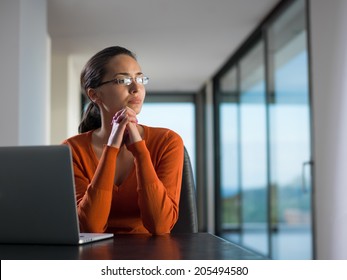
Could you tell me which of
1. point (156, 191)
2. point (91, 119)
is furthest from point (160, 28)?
point (156, 191)

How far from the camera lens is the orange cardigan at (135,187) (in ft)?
4.97

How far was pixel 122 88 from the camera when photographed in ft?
5.70

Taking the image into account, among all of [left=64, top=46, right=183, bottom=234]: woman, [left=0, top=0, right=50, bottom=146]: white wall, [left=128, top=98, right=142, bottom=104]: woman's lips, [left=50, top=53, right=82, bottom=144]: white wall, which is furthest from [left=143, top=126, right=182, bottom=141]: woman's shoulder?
[left=50, top=53, right=82, bottom=144]: white wall

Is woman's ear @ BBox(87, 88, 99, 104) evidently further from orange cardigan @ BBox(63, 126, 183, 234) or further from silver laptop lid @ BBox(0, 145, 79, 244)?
silver laptop lid @ BBox(0, 145, 79, 244)

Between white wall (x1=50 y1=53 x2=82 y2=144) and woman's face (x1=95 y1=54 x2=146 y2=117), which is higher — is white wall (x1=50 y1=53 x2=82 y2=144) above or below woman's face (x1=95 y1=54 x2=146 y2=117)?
above

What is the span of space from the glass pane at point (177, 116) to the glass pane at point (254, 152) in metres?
2.92

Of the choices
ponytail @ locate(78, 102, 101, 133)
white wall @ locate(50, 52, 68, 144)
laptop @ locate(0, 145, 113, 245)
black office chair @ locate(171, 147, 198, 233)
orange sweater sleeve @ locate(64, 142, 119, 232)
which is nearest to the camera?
laptop @ locate(0, 145, 113, 245)

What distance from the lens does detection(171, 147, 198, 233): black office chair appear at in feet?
5.38

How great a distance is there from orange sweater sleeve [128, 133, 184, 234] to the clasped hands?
28 mm

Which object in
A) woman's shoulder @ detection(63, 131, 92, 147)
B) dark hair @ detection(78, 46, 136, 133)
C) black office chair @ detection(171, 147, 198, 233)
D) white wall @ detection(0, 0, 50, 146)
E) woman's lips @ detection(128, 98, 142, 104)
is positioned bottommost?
black office chair @ detection(171, 147, 198, 233)

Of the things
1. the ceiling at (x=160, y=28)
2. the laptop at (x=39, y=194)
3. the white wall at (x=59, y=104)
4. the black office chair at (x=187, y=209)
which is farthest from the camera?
the white wall at (x=59, y=104)

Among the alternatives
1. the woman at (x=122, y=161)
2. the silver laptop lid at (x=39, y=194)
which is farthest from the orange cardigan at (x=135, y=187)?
the silver laptop lid at (x=39, y=194)

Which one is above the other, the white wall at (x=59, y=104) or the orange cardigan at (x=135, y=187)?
the white wall at (x=59, y=104)

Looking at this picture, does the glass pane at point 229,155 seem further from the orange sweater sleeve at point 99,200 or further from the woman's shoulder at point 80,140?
the orange sweater sleeve at point 99,200
